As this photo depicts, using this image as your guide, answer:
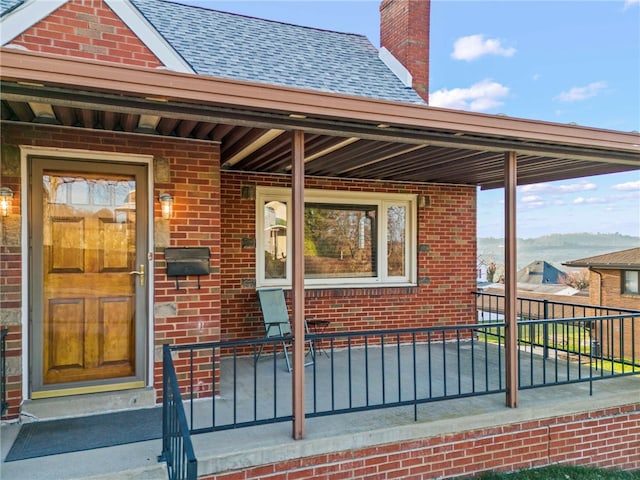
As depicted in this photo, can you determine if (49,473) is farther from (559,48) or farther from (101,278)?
(559,48)

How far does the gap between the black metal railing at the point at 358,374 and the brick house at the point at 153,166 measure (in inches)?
15.9

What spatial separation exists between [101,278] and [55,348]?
647 millimetres

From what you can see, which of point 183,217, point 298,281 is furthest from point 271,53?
point 298,281

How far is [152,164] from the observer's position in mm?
3965

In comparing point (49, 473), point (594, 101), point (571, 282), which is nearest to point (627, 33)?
point (571, 282)

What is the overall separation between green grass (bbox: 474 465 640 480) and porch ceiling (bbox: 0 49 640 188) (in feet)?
8.43

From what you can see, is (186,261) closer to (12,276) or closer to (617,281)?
(12,276)

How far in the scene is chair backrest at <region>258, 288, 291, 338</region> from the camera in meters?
5.37

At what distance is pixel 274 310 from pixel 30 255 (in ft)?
8.53

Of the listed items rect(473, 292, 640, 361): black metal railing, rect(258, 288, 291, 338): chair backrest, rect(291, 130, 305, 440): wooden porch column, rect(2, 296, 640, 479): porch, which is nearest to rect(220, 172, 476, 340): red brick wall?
rect(258, 288, 291, 338): chair backrest

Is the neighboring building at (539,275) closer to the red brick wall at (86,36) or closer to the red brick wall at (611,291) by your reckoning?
the red brick wall at (611,291)

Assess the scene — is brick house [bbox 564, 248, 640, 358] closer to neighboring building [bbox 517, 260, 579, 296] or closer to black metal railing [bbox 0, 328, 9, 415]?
neighboring building [bbox 517, 260, 579, 296]

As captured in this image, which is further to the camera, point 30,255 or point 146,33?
point 146,33

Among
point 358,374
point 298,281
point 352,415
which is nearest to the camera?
point 298,281
